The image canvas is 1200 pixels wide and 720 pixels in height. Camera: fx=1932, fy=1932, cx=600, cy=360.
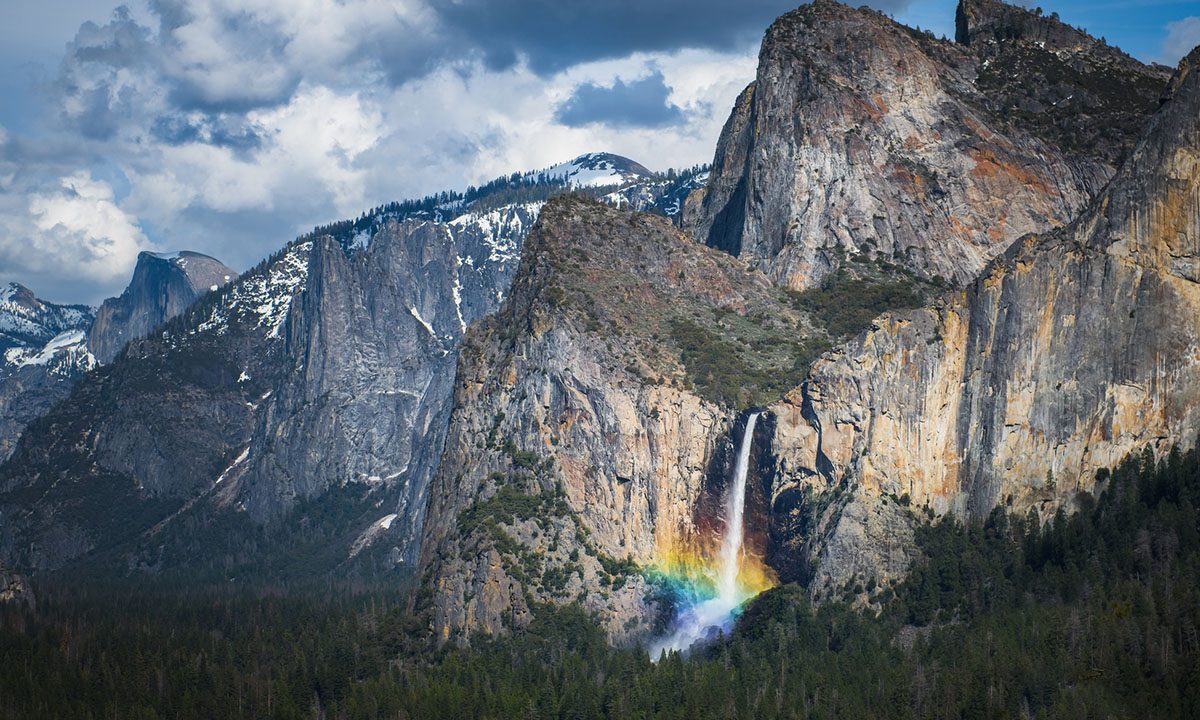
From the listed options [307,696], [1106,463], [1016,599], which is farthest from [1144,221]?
[307,696]

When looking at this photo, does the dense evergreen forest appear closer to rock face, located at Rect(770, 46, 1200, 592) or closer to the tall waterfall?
the tall waterfall

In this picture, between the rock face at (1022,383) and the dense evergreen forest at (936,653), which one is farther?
the rock face at (1022,383)

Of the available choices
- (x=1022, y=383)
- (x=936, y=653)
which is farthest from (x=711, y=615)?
(x=1022, y=383)

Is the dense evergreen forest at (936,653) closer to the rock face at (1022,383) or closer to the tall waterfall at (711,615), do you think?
the tall waterfall at (711,615)

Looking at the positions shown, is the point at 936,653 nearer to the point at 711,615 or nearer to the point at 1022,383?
the point at 711,615

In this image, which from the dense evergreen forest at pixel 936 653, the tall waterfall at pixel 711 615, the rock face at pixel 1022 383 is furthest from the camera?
the tall waterfall at pixel 711 615

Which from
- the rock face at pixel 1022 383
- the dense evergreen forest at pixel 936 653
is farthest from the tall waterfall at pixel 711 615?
the rock face at pixel 1022 383
